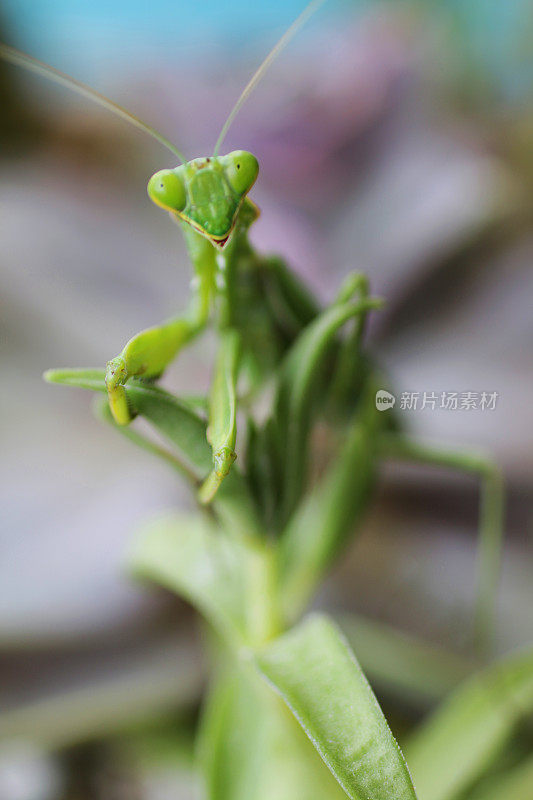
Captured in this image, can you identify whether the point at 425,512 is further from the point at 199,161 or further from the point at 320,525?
the point at 199,161

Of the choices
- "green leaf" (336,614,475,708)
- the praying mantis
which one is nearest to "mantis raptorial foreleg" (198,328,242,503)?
the praying mantis

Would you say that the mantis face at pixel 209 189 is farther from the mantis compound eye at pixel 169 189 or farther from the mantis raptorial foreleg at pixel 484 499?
the mantis raptorial foreleg at pixel 484 499

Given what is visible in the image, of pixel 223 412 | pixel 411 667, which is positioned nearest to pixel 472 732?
pixel 411 667

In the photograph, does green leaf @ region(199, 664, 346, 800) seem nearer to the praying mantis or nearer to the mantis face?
the praying mantis

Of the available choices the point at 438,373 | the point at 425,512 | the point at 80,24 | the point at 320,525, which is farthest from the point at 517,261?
the point at 80,24

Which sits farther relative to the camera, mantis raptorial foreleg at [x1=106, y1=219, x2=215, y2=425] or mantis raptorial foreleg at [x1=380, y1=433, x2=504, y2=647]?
mantis raptorial foreleg at [x1=380, y1=433, x2=504, y2=647]

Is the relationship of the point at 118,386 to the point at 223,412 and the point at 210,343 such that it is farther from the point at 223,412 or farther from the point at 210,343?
the point at 210,343
